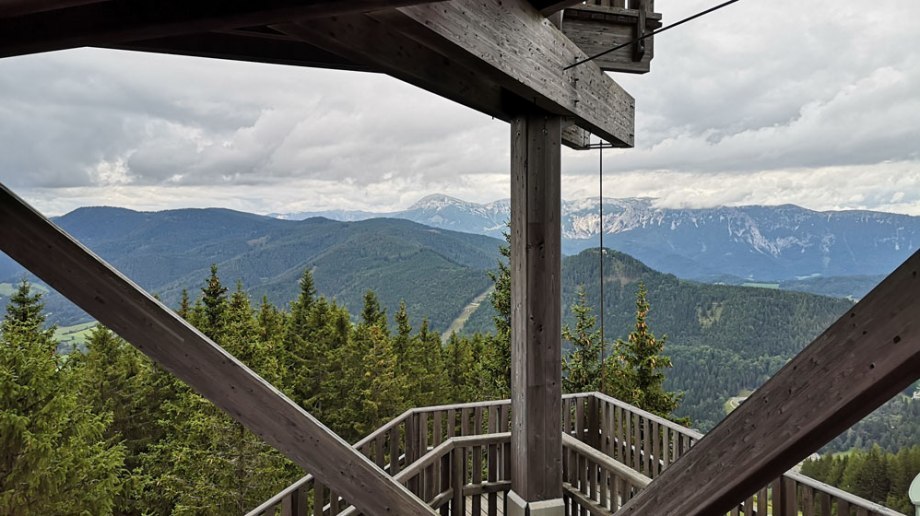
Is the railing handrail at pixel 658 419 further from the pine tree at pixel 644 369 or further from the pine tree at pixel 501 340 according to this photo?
the pine tree at pixel 644 369

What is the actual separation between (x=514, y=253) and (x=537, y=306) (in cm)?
34

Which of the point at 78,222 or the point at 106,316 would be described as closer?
the point at 106,316

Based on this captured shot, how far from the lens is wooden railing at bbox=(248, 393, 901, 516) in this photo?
11.1ft

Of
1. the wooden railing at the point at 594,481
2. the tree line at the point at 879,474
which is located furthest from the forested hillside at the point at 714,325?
the wooden railing at the point at 594,481

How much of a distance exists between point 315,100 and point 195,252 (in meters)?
40.1

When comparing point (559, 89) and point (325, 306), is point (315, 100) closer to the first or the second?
point (325, 306)

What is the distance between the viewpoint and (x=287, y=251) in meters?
128

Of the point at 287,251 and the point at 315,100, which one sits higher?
the point at 315,100

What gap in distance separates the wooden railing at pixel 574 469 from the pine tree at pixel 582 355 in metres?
13.7

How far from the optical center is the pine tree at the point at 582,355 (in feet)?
62.4

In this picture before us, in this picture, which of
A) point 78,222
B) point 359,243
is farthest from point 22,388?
point 78,222

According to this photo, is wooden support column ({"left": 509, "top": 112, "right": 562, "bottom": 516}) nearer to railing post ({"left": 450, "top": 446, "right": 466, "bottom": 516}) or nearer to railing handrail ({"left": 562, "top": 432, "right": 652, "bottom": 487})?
railing handrail ({"left": 562, "top": 432, "right": 652, "bottom": 487})

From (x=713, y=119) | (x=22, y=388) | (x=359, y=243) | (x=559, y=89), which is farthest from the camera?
(x=713, y=119)

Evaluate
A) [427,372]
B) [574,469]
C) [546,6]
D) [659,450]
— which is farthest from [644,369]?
[546,6]
